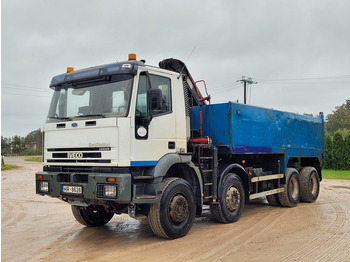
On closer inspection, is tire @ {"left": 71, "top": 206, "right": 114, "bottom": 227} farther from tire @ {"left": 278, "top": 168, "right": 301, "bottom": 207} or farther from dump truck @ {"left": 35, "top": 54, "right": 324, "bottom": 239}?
→ tire @ {"left": 278, "top": 168, "right": 301, "bottom": 207}

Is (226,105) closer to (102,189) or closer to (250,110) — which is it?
(250,110)

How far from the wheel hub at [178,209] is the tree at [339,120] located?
58.9 m

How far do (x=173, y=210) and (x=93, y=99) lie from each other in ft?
7.91

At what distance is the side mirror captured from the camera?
237 inches

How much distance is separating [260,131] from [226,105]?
1.49 metres

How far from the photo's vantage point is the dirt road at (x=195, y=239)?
555 cm

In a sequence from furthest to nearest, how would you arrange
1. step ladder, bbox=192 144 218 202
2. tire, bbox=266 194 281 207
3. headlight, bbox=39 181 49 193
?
tire, bbox=266 194 281 207
step ladder, bbox=192 144 218 202
headlight, bbox=39 181 49 193

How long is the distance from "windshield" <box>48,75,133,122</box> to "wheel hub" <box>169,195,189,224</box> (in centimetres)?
184

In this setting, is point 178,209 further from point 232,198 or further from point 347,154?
point 347,154

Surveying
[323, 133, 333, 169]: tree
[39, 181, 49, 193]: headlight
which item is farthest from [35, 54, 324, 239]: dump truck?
[323, 133, 333, 169]: tree

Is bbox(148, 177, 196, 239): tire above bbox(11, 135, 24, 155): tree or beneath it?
beneath

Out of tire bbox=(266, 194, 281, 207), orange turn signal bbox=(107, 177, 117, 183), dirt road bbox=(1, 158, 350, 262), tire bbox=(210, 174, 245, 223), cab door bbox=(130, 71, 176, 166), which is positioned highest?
cab door bbox=(130, 71, 176, 166)

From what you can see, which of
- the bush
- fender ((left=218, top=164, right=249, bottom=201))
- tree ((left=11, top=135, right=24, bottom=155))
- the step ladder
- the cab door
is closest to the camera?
the cab door

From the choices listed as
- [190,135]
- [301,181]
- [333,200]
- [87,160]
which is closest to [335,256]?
[190,135]
